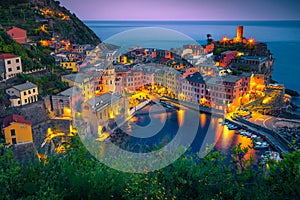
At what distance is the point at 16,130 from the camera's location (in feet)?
22.7

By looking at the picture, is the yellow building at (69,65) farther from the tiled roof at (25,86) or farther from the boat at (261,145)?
the boat at (261,145)

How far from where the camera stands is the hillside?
17.6m

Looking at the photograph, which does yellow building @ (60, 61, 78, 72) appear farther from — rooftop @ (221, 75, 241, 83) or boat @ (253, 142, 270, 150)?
boat @ (253, 142, 270, 150)

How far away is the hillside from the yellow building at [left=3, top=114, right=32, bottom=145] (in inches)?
436

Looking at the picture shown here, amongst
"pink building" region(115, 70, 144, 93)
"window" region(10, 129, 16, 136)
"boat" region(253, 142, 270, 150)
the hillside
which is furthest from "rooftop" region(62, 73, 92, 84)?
the hillside

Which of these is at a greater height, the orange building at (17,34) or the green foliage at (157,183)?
the orange building at (17,34)

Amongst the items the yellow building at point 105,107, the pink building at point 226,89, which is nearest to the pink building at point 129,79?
the yellow building at point 105,107

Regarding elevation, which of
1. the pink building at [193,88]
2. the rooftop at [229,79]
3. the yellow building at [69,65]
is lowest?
the pink building at [193,88]

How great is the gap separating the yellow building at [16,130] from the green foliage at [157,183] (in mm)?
4485

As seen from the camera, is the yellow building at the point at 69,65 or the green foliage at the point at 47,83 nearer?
the green foliage at the point at 47,83

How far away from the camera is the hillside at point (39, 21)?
17.6 metres

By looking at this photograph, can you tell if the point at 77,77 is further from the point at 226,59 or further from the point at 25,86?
the point at 226,59

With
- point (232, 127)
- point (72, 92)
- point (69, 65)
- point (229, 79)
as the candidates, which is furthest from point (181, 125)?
point (69, 65)

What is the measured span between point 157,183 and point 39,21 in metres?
19.4
